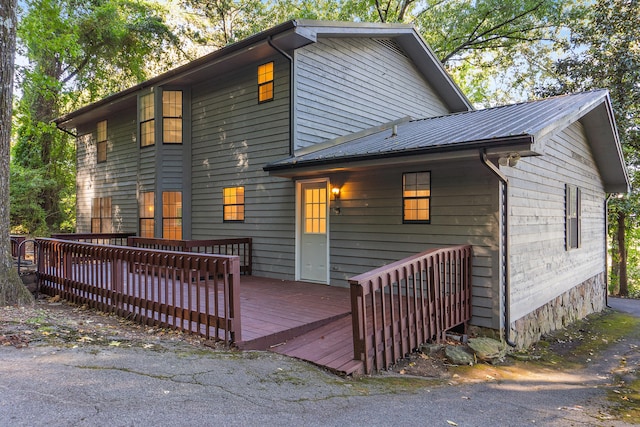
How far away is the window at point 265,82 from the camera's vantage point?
909cm

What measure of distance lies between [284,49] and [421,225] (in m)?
4.80

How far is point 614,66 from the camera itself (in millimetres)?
13422

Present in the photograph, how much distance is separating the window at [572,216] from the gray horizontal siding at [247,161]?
5.90 m

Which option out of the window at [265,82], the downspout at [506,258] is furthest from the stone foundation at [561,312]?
the window at [265,82]

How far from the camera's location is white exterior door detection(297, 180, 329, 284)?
829 centimetres

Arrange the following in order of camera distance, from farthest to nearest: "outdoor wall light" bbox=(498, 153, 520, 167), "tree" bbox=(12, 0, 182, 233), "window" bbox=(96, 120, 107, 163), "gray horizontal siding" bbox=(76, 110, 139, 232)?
"tree" bbox=(12, 0, 182, 233)
"window" bbox=(96, 120, 107, 163)
"gray horizontal siding" bbox=(76, 110, 139, 232)
"outdoor wall light" bbox=(498, 153, 520, 167)

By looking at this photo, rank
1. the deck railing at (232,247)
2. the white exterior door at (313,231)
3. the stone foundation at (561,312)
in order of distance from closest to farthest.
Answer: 1. the stone foundation at (561,312)
2. the white exterior door at (313,231)
3. the deck railing at (232,247)

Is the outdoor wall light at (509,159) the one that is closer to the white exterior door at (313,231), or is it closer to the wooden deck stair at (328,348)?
the wooden deck stair at (328,348)

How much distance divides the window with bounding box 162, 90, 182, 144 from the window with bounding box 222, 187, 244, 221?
2351 mm

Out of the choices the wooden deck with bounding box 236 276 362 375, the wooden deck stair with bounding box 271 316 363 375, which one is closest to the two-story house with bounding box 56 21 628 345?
the wooden deck with bounding box 236 276 362 375

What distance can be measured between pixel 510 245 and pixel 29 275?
343 inches

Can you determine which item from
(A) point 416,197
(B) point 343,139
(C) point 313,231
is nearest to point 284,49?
(B) point 343,139

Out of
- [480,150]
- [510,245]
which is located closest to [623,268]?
[510,245]

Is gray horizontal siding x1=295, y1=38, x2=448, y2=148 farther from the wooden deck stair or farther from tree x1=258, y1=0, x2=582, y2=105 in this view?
tree x1=258, y1=0, x2=582, y2=105
